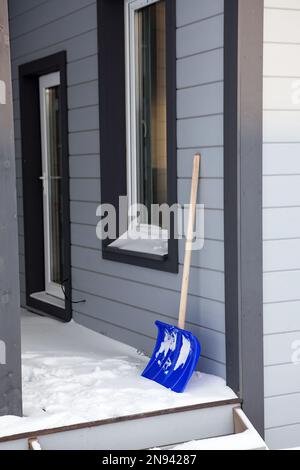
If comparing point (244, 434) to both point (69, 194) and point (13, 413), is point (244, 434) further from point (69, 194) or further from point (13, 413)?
point (69, 194)

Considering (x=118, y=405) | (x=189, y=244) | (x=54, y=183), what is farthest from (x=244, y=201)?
(x=54, y=183)

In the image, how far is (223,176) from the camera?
3.54 metres

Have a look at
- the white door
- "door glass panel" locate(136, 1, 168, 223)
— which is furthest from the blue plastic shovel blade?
the white door

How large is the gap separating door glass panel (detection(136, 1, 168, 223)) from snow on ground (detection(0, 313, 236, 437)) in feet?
3.26

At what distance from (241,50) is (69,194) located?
7.26 feet

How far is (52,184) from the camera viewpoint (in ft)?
19.1

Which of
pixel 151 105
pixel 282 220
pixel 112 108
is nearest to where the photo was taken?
pixel 282 220

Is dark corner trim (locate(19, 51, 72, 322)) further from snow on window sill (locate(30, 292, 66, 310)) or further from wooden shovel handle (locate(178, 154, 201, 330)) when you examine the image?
wooden shovel handle (locate(178, 154, 201, 330))

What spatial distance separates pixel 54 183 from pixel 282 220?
2.68 meters

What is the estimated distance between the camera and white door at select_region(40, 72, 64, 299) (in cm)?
573

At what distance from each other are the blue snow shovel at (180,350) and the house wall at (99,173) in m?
0.09

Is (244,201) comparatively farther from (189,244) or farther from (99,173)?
(99,173)

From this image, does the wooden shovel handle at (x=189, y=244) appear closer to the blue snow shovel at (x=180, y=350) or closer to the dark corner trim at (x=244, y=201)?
the blue snow shovel at (x=180, y=350)
